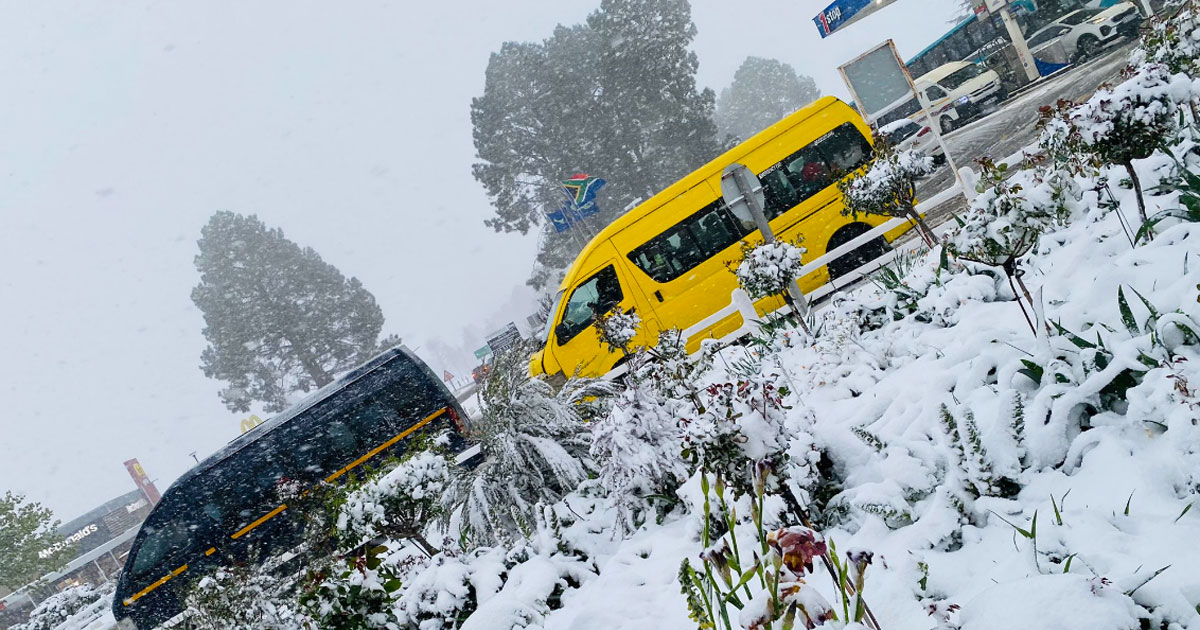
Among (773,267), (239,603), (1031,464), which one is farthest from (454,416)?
(1031,464)

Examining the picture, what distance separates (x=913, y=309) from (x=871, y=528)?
9.70 feet

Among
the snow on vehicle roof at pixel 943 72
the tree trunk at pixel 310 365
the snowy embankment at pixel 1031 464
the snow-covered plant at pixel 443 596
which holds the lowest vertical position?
the snowy embankment at pixel 1031 464

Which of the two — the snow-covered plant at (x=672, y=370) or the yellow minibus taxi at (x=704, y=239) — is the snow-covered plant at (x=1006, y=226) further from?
the yellow minibus taxi at (x=704, y=239)

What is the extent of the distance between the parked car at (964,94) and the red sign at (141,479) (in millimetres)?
59885

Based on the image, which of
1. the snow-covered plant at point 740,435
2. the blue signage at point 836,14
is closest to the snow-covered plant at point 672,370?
the snow-covered plant at point 740,435

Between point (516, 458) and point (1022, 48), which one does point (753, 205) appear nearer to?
point (516, 458)

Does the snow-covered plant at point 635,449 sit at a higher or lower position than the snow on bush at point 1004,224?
lower

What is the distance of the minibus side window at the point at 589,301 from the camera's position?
9977 millimetres

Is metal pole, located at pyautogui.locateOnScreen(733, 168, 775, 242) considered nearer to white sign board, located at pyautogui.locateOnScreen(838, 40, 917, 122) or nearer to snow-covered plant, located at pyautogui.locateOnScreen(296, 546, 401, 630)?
white sign board, located at pyautogui.locateOnScreen(838, 40, 917, 122)

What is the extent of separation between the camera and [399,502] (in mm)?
5145

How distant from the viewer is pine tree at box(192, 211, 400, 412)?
123 ft

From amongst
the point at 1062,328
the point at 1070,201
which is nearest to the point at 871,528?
the point at 1062,328

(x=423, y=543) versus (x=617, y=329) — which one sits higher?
(x=617, y=329)

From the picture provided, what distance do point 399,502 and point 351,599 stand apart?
1664 millimetres
